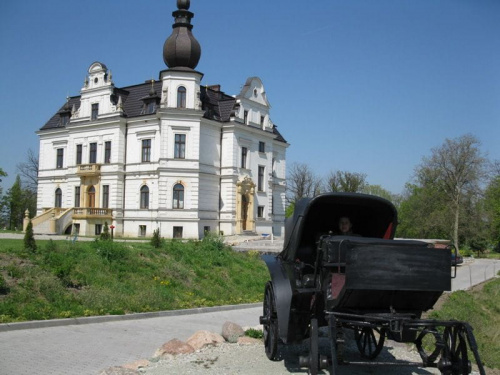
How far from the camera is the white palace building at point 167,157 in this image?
146ft

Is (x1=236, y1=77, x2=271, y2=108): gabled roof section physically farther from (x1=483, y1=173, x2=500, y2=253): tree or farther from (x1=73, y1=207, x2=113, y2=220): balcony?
(x1=483, y1=173, x2=500, y2=253): tree

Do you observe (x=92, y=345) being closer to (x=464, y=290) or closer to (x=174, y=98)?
(x=464, y=290)

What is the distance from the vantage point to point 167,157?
145 ft

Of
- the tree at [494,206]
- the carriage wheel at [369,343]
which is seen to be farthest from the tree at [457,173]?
the carriage wheel at [369,343]

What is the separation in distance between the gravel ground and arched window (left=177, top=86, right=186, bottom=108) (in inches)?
1452

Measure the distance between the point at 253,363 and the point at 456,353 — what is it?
320 centimetres

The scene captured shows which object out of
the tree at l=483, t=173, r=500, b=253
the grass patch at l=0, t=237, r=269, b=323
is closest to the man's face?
the grass patch at l=0, t=237, r=269, b=323

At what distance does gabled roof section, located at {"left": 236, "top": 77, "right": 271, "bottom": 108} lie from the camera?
49.2m

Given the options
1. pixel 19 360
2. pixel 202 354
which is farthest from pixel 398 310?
pixel 19 360

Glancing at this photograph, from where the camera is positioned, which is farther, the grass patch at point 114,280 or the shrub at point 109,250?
the shrub at point 109,250

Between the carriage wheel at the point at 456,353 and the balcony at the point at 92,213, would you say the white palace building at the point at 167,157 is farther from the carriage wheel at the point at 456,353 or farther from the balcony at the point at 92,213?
the carriage wheel at the point at 456,353

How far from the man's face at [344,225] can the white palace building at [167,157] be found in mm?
36310

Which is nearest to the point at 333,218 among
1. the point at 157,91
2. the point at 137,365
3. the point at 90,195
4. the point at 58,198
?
the point at 137,365

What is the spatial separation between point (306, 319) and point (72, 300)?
7.92 m
